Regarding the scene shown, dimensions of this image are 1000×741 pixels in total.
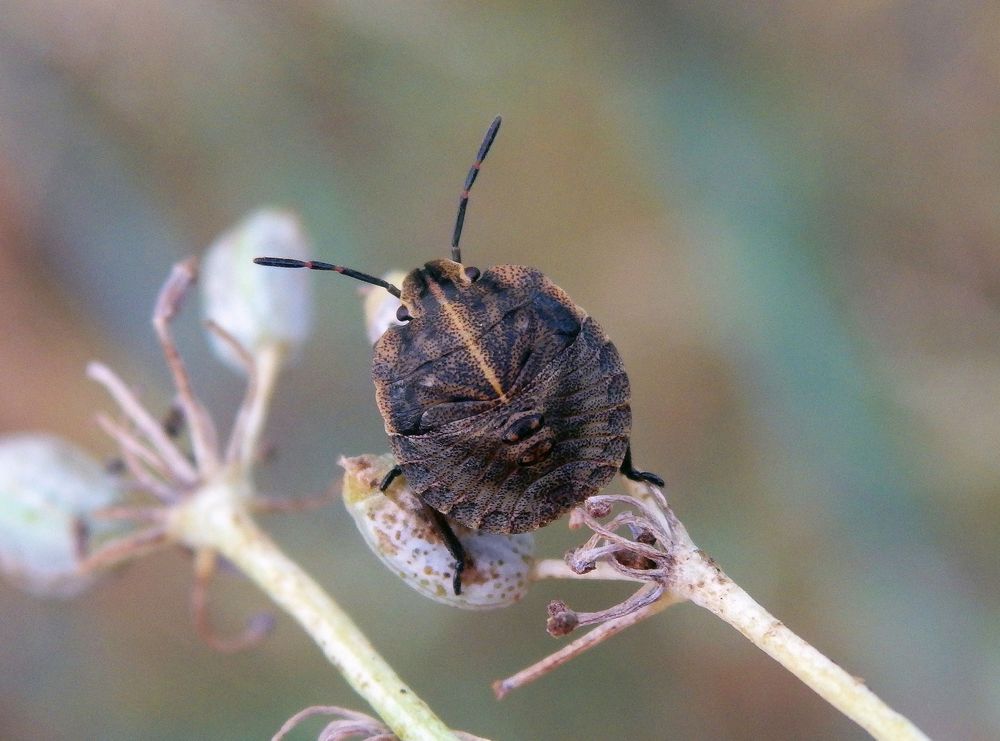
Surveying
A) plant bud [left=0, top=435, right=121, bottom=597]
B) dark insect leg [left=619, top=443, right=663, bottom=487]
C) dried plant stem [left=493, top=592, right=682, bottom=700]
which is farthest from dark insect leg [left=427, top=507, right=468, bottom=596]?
plant bud [left=0, top=435, right=121, bottom=597]

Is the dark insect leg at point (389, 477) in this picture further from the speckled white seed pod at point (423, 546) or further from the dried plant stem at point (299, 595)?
the dried plant stem at point (299, 595)

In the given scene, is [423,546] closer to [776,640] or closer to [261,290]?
[776,640]

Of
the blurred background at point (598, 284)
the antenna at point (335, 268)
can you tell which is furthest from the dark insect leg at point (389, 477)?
the blurred background at point (598, 284)

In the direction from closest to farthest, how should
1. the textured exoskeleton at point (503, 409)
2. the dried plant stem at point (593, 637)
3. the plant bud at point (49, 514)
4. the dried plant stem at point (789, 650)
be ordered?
the dried plant stem at point (789, 650) → the dried plant stem at point (593, 637) → the textured exoskeleton at point (503, 409) → the plant bud at point (49, 514)

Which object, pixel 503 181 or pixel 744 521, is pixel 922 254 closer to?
pixel 744 521

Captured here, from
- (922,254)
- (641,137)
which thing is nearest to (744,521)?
(922,254)

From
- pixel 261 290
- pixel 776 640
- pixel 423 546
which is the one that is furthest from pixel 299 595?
pixel 776 640

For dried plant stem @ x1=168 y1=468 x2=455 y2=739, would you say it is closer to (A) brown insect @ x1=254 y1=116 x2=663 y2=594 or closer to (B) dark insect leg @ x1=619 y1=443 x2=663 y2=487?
(A) brown insect @ x1=254 y1=116 x2=663 y2=594
